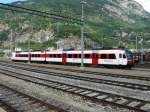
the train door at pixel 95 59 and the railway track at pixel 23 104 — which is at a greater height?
the train door at pixel 95 59

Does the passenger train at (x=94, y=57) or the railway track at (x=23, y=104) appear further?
the passenger train at (x=94, y=57)

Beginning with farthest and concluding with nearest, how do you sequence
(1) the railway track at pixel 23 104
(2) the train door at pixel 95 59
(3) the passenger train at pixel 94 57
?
(2) the train door at pixel 95 59 → (3) the passenger train at pixel 94 57 → (1) the railway track at pixel 23 104

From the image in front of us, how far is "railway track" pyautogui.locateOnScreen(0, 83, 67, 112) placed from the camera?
40.2ft

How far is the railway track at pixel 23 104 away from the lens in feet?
40.2

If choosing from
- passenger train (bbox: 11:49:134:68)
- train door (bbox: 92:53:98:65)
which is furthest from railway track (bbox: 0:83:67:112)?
train door (bbox: 92:53:98:65)

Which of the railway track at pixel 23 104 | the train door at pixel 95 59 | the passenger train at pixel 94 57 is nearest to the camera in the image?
the railway track at pixel 23 104

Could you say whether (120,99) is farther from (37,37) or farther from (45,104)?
(37,37)

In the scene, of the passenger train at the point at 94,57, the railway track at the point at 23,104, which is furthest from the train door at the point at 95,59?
the railway track at the point at 23,104

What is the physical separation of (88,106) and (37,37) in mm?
166866

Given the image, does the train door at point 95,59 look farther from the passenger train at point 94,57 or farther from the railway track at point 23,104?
the railway track at point 23,104

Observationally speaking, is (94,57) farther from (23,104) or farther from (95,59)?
(23,104)

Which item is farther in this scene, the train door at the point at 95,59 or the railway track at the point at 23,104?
the train door at the point at 95,59

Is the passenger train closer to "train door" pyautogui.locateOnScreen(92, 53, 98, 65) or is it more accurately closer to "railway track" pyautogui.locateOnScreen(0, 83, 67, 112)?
"train door" pyautogui.locateOnScreen(92, 53, 98, 65)

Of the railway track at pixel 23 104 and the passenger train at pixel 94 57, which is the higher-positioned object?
the passenger train at pixel 94 57
